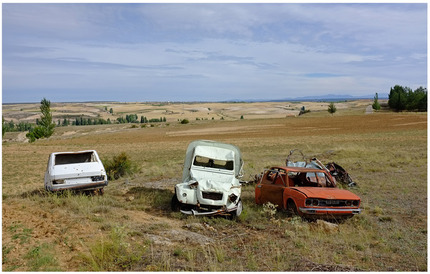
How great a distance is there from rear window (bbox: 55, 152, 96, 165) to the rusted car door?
253 inches

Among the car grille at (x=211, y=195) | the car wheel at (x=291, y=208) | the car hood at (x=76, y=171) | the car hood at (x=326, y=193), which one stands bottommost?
the car wheel at (x=291, y=208)

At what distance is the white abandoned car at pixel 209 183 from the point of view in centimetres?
1050

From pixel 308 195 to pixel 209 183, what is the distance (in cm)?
271

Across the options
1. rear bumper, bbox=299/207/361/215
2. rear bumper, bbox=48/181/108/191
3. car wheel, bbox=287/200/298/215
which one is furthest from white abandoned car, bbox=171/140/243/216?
rear bumper, bbox=48/181/108/191

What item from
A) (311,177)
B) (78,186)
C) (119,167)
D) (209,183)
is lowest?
(119,167)

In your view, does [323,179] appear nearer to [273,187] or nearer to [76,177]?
[273,187]

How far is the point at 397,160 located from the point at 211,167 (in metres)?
14.7

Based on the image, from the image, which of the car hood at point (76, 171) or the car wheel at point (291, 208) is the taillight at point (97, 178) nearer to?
the car hood at point (76, 171)

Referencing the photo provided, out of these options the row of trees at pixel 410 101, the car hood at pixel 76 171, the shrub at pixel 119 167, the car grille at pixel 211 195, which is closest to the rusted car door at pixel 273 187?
the car grille at pixel 211 195

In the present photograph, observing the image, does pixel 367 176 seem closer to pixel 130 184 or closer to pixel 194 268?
pixel 130 184

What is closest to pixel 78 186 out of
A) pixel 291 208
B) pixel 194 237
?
pixel 194 237

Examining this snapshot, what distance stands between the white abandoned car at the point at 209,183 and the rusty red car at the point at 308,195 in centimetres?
108

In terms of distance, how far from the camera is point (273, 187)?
1170cm

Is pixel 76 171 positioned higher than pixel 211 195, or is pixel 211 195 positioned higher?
pixel 76 171
